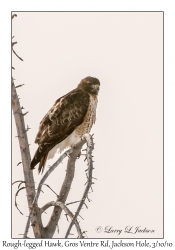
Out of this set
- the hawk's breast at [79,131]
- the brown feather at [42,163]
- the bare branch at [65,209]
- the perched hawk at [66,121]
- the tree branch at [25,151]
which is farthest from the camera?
the hawk's breast at [79,131]

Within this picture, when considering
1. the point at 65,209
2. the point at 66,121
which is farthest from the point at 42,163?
the point at 65,209

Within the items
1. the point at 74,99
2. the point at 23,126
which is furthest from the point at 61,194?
the point at 74,99

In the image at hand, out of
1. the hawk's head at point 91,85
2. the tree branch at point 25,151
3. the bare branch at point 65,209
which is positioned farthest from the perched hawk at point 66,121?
the bare branch at point 65,209

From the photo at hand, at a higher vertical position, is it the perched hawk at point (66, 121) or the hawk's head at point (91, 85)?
the hawk's head at point (91, 85)

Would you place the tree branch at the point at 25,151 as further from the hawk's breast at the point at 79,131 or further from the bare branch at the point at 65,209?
the hawk's breast at the point at 79,131

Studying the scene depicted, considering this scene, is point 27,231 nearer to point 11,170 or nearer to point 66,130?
point 11,170

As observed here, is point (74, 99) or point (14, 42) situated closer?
point (14, 42)

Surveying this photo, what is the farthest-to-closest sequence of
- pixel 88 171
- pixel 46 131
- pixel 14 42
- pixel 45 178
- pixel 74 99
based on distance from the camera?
pixel 74 99 < pixel 46 131 < pixel 14 42 < pixel 45 178 < pixel 88 171
